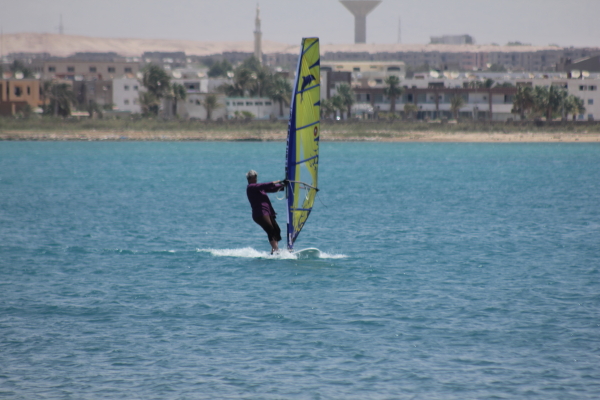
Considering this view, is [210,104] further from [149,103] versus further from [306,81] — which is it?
[306,81]

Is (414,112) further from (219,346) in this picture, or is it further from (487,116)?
(219,346)

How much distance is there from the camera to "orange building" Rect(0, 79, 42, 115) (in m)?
119

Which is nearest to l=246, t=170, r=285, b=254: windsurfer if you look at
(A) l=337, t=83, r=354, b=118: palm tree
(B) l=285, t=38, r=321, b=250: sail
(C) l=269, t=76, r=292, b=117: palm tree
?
(B) l=285, t=38, r=321, b=250: sail

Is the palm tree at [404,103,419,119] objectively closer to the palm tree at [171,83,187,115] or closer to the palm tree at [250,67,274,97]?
the palm tree at [250,67,274,97]

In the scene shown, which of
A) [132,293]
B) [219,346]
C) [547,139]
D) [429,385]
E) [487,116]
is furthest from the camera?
[487,116]

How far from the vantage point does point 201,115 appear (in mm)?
124688

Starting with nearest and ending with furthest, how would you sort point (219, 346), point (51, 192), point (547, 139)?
1. point (219, 346)
2. point (51, 192)
3. point (547, 139)

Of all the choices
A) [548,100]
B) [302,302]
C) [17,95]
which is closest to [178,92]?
[17,95]

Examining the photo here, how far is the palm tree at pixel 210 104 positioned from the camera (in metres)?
122

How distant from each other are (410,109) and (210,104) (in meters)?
28.0

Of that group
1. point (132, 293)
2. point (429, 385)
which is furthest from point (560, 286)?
point (132, 293)

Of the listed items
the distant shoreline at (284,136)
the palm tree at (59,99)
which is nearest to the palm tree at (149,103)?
the distant shoreline at (284,136)

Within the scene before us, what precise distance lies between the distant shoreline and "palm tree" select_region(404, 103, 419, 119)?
9.58 metres

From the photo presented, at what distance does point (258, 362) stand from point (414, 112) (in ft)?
368
